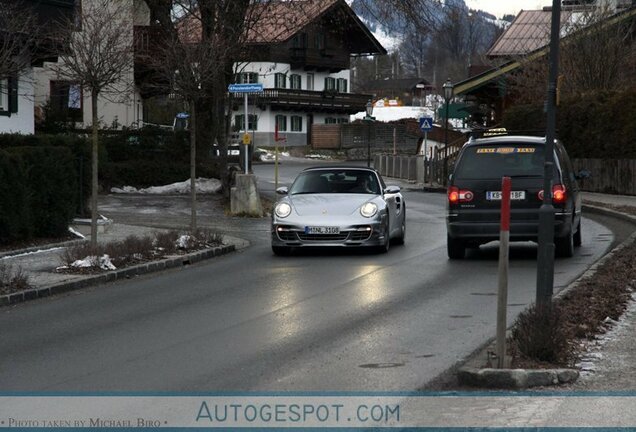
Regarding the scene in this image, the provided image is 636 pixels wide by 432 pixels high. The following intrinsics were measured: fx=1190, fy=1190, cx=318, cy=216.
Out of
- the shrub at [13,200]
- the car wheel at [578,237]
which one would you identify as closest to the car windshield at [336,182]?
the car wheel at [578,237]

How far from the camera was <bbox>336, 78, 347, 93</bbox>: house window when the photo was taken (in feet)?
313

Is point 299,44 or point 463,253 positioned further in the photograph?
point 299,44

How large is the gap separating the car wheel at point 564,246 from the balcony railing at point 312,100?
62.0m

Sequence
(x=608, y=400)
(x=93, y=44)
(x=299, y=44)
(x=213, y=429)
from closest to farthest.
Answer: (x=213, y=429), (x=608, y=400), (x=93, y=44), (x=299, y=44)

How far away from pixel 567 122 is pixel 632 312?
29068 millimetres

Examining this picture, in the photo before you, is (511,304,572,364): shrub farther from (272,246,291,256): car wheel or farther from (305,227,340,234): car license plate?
(272,246,291,256): car wheel

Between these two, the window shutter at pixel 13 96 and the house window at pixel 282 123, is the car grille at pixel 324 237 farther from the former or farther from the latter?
the house window at pixel 282 123

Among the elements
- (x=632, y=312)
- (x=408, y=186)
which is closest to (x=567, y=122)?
(x=408, y=186)

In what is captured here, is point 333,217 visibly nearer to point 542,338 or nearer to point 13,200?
point 13,200

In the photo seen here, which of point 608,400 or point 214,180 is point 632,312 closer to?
point 608,400

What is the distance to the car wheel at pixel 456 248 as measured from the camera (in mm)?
18156

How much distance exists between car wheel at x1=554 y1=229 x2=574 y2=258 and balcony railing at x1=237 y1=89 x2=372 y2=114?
203ft

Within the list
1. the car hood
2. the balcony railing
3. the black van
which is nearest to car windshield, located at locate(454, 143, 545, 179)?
the black van

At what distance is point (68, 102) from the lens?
4409 cm
